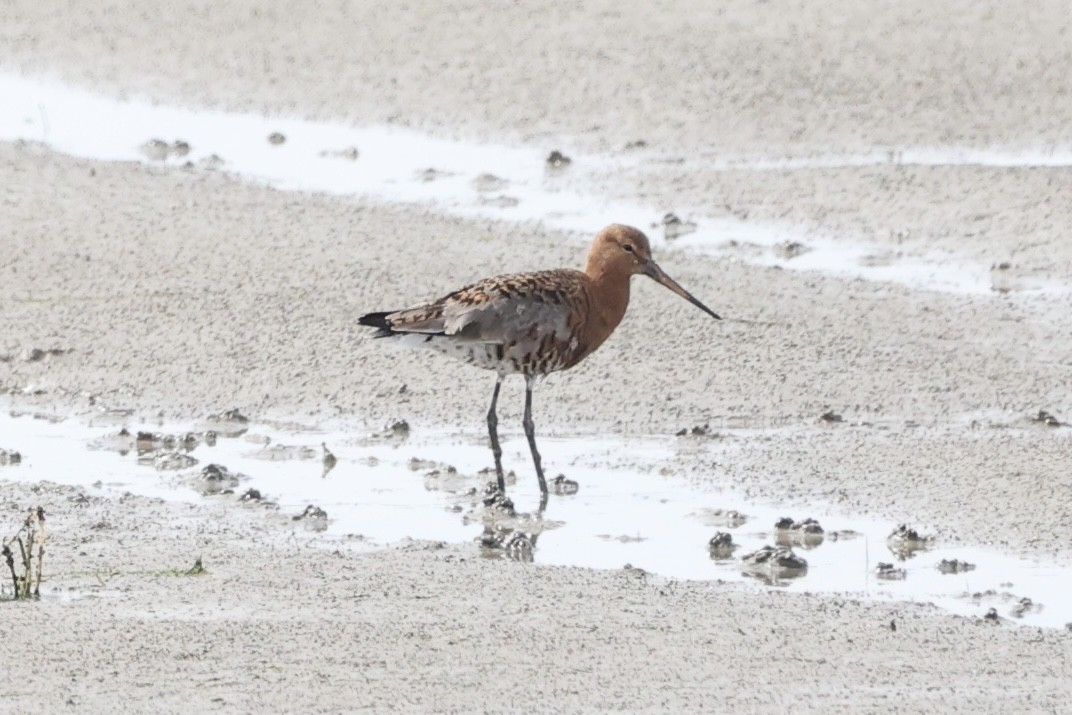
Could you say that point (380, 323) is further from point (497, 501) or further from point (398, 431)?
point (497, 501)

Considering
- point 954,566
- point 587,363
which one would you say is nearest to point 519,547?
point 954,566

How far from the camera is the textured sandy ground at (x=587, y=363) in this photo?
6.25 m

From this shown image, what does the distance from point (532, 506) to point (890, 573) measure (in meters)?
1.56

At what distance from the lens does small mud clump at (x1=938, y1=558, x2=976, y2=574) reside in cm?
746

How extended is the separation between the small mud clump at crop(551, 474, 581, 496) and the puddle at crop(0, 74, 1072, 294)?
11.3 feet

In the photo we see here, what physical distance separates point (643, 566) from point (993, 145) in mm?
6696

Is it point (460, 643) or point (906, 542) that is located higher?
point (906, 542)

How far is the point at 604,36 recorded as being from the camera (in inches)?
603

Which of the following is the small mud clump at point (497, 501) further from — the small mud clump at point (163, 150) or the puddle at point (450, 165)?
the small mud clump at point (163, 150)

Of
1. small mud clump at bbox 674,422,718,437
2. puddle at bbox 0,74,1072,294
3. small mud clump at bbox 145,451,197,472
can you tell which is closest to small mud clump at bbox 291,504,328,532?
small mud clump at bbox 145,451,197,472

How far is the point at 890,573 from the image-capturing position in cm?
741

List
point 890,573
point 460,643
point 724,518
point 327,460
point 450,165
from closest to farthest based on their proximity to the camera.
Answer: point 460,643, point 890,573, point 724,518, point 327,460, point 450,165

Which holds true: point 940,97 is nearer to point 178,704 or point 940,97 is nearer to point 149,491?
point 149,491

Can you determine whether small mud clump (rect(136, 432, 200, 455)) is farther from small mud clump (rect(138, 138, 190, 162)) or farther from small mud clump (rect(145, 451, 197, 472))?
small mud clump (rect(138, 138, 190, 162))
